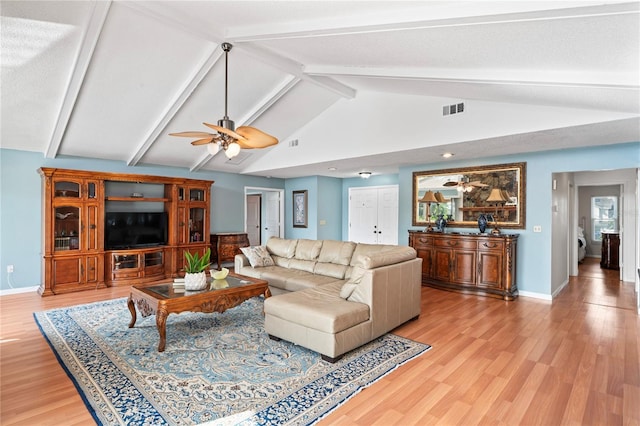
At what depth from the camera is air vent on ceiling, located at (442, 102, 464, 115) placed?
439 centimetres

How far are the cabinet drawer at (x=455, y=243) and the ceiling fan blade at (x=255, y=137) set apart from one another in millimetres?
3620

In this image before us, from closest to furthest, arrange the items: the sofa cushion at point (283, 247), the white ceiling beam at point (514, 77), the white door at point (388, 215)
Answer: the white ceiling beam at point (514, 77)
the sofa cushion at point (283, 247)
the white door at point (388, 215)

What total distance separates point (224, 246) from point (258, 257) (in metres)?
2.40

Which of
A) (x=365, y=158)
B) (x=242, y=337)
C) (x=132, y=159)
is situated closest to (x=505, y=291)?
(x=365, y=158)

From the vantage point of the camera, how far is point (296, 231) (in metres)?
9.06

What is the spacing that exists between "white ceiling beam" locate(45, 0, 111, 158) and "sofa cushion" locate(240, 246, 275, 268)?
3.09 metres

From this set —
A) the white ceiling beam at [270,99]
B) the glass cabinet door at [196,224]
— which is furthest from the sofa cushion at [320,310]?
the glass cabinet door at [196,224]

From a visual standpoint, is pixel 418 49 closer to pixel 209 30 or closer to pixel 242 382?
pixel 209 30

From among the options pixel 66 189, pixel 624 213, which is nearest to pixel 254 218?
pixel 66 189

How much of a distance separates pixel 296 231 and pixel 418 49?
685 centimetres

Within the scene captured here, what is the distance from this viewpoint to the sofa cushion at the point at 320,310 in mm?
2908

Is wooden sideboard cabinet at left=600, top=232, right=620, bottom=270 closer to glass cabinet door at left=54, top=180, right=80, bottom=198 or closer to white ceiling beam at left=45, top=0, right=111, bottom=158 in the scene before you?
white ceiling beam at left=45, top=0, right=111, bottom=158

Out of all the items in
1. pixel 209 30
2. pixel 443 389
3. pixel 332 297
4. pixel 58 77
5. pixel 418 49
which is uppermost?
pixel 209 30

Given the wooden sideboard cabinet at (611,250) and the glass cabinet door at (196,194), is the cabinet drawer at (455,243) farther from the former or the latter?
the glass cabinet door at (196,194)
